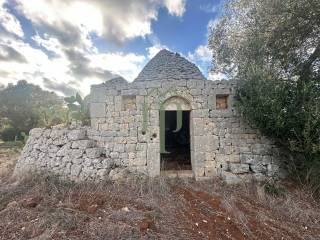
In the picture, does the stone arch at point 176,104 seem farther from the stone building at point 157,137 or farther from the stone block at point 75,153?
the stone block at point 75,153

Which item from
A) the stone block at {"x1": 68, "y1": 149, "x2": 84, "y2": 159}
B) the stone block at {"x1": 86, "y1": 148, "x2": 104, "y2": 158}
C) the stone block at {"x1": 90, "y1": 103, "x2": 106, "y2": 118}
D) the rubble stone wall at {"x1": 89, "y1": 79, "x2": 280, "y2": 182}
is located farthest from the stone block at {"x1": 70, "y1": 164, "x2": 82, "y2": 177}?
the stone block at {"x1": 90, "y1": 103, "x2": 106, "y2": 118}

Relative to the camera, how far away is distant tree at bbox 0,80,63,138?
60.2ft

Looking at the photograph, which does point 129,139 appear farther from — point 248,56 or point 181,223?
point 248,56

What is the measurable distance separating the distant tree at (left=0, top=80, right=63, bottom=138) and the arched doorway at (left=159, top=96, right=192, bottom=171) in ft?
36.0

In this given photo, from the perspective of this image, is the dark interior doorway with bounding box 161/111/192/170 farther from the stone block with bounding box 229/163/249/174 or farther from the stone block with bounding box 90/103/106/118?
the stone block with bounding box 90/103/106/118

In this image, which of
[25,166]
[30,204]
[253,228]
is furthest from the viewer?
[25,166]

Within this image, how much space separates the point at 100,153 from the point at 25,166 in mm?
2721

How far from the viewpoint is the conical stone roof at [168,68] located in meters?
10.5

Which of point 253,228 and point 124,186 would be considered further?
point 124,186

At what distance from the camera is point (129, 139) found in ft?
21.4

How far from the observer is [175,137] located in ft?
38.2

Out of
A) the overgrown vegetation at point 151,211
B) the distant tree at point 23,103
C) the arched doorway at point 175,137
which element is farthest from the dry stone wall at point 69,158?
the distant tree at point 23,103

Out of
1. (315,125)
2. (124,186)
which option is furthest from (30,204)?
(315,125)

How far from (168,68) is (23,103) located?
1569 cm
